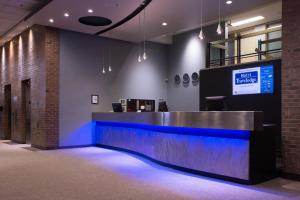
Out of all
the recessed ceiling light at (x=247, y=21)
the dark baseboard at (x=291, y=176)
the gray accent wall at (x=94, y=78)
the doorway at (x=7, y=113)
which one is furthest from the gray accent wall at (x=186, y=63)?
the doorway at (x=7, y=113)

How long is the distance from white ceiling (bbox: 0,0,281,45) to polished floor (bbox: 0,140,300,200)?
3.90 m

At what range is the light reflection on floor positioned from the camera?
4.30 m

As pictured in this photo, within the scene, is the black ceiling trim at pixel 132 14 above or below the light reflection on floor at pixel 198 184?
above

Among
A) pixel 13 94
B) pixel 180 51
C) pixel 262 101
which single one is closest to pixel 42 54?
pixel 13 94

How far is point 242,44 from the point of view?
404 inches

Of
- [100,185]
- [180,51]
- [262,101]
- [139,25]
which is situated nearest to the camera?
[100,185]

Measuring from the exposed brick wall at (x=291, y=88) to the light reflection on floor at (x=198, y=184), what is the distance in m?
0.47

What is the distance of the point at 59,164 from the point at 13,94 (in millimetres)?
6124

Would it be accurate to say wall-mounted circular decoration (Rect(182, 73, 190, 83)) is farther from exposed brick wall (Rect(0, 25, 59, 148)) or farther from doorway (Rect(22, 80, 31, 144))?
doorway (Rect(22, 80, 31, 144))

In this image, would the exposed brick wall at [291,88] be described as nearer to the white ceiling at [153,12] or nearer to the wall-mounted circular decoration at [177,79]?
the white ceiling at [153,12]

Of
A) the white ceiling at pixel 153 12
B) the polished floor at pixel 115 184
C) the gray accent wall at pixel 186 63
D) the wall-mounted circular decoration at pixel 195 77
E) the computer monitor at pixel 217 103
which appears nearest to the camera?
the polished floor at pixel 115 184

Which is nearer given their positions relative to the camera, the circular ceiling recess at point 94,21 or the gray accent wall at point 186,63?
the circular ceiling recess at point 94,21

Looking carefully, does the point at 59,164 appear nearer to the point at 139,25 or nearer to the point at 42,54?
the point at 42,54

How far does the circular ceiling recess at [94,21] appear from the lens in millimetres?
8507
